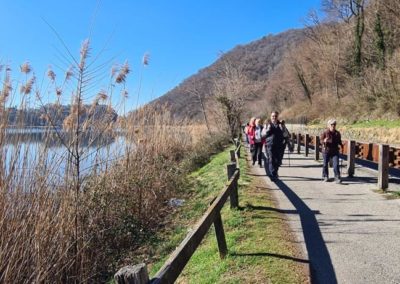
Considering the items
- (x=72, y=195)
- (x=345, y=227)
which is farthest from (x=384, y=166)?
(x=72, y=195)

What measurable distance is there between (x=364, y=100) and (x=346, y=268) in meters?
27.2

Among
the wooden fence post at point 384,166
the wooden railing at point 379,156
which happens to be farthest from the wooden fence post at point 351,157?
the wooden fence post at point 384,166

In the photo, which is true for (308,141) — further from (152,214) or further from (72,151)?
(72,151)

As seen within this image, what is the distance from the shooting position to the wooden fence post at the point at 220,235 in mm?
5336

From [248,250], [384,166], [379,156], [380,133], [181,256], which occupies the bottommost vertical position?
[248,250]

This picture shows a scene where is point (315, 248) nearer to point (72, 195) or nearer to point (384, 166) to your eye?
point (72, 195)

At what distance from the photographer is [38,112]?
5.17 metres

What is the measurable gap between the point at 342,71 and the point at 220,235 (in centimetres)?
4266

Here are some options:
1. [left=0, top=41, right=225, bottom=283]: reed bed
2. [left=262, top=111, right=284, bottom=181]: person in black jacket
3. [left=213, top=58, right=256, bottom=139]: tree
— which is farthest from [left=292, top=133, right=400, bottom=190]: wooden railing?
[left=213, top=58, right=256, bottom=139]: tree

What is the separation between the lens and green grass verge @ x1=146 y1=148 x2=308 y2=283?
4.81 metres

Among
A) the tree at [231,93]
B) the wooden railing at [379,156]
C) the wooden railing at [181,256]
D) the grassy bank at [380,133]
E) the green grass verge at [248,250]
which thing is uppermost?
the tree at [231,93]

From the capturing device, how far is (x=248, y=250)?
18.2ft

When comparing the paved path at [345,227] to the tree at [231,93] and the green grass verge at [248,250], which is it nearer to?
the green grass verge at [248,250]

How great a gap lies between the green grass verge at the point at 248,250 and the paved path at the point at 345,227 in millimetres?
256
